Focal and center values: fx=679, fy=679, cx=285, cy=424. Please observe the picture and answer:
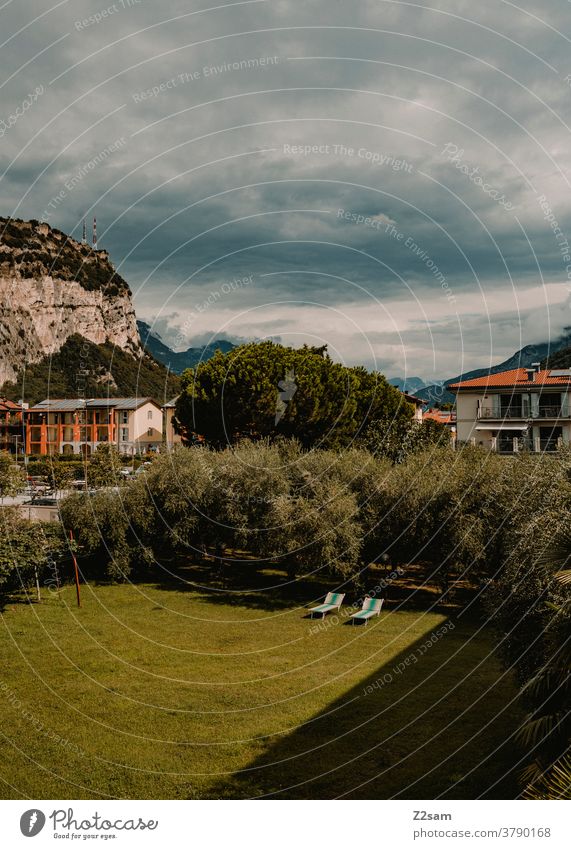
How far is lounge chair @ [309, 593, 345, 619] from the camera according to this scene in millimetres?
24772

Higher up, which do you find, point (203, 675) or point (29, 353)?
point (29, 353)

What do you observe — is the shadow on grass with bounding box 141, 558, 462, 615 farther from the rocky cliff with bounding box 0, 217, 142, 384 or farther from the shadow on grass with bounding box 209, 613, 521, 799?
the rocky cliff with bounding box 0, 217, 142, 384

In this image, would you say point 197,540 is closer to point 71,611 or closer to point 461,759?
point 71,611

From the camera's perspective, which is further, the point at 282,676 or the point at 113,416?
the point at 113,416

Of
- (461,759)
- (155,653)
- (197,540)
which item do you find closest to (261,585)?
(197,540)

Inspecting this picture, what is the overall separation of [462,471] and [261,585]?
402 inches

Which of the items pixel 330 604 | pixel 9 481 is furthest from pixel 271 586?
pixel 9 481

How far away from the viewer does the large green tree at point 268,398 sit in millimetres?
44125

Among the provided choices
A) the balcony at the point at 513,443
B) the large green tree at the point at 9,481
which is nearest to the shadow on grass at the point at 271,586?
the large green tree at the point at 9,481

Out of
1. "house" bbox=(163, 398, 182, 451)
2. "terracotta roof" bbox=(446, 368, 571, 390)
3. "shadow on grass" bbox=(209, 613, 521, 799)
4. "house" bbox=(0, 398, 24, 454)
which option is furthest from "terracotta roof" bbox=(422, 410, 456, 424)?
"shadow on grass" bbox=(209, 613, 521, 799)

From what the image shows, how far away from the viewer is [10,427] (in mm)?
88125

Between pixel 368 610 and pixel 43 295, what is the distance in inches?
5536
